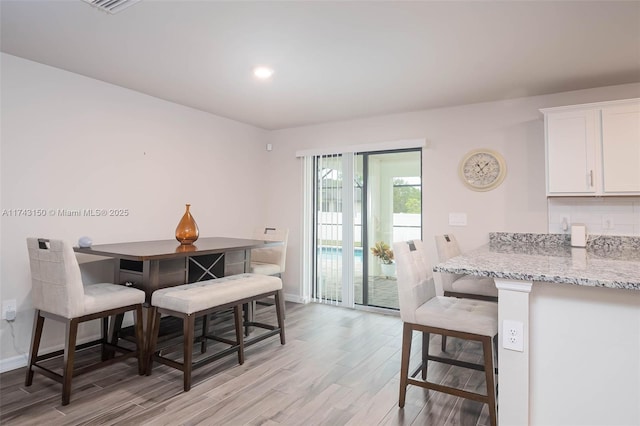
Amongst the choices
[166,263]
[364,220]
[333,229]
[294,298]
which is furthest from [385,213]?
[166,263]

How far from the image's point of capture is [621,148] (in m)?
2.89

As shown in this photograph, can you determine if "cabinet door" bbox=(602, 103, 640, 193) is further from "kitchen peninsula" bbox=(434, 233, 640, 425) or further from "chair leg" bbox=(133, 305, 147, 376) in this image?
"chair leg" bbox=(133, 305, 147, 376)

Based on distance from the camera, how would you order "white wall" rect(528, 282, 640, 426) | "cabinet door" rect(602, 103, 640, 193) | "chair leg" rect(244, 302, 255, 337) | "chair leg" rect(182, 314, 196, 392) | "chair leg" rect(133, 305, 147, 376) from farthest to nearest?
"chair leg" rect(244, 302, 255, 337) < "cabinet door" rect(602, 103, 640, 193) < "chair leg" rect(133, 305, 147, 376) < "chair leg" rect(182, 314, 196, 392) < "white wall" rect(528, 282, 640, 426)

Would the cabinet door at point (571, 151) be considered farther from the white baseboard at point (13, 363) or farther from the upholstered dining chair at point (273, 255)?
the white baseboard at point (13, 363)

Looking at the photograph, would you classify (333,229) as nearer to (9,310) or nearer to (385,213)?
(385,213)

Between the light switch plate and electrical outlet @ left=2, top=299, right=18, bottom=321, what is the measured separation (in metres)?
4.02

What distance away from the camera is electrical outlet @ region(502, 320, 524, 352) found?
63.4 inches

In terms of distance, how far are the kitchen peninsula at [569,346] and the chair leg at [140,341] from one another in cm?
209

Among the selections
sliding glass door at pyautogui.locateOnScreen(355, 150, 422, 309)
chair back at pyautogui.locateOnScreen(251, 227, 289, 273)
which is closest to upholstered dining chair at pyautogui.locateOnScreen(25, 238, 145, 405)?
chair back at pyautogui.locateOnScreen(251, 227, 289, 273)

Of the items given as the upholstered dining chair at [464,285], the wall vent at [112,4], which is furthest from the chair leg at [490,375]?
the wall vent at [112,4]

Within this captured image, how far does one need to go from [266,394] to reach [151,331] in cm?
95

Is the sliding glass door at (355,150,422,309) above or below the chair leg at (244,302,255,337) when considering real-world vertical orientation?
above

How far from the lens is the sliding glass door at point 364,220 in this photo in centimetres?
450

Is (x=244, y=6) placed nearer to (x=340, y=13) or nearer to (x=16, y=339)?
(x=340, y=13)
